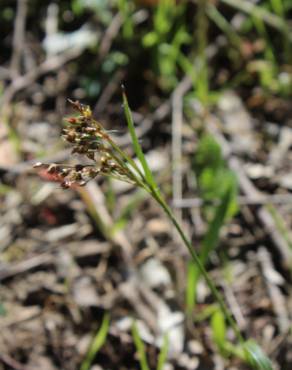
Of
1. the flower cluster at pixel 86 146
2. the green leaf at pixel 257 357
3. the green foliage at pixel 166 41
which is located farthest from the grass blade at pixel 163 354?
the green foliage at pixel 166 41

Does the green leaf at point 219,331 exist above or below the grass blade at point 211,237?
below

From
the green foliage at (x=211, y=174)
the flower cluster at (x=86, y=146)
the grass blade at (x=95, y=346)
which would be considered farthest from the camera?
the green foliage at (x=211, y=174)

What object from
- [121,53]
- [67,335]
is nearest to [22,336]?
[67,335]

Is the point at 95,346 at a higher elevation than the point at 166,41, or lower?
lower

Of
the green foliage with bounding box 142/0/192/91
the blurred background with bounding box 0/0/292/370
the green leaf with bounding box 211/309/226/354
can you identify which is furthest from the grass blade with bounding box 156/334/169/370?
the green foliage with bounding box 142/0/192/91

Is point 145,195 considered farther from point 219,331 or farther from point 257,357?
point 257,357

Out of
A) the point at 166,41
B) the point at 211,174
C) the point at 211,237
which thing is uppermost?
the point at 166,41

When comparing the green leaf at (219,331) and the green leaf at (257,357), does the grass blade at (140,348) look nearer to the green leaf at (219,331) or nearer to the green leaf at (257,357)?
the green leaf at (219,331)

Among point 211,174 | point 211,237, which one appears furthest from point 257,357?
point 211,174

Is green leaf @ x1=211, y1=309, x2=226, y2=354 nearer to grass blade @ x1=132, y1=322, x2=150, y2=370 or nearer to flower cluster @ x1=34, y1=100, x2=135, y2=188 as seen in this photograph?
grass blade @ x1=132, y1=322, x2=150, y2=370
